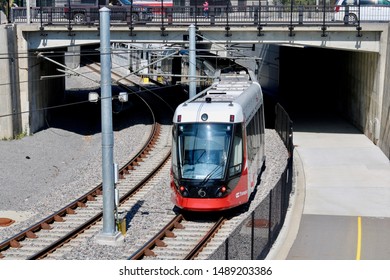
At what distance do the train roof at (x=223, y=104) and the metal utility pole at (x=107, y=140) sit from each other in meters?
2.10

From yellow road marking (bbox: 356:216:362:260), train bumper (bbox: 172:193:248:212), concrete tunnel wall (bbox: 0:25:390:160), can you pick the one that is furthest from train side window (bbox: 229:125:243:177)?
concrete tunnel wall (bbox: 0:25:390:160)

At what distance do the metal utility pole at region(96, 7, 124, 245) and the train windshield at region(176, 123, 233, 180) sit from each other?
1935 millimetres

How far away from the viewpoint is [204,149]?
18.9 meters

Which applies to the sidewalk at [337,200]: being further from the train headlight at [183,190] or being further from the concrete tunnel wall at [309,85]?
the train headlight at [183,190]

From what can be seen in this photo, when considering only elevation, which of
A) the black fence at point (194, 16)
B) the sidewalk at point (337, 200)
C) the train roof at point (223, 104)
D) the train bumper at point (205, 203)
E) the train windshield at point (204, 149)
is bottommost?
the sidewalk at point (337, 200)

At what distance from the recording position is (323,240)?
17.8 metres

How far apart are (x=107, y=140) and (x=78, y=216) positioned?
358 cm

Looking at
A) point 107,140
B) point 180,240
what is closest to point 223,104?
point 107,140

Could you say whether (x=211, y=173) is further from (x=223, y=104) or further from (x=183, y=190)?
(x=223, y=104)

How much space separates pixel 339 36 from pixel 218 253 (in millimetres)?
21165

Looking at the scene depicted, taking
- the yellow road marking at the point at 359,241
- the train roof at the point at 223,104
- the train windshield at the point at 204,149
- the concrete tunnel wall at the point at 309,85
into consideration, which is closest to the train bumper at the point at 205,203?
the train windshield at the point at 204,149

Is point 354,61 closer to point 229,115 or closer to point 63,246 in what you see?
point 229,115

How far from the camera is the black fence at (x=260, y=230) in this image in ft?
46.2

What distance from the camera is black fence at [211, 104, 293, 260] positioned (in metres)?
14.1
